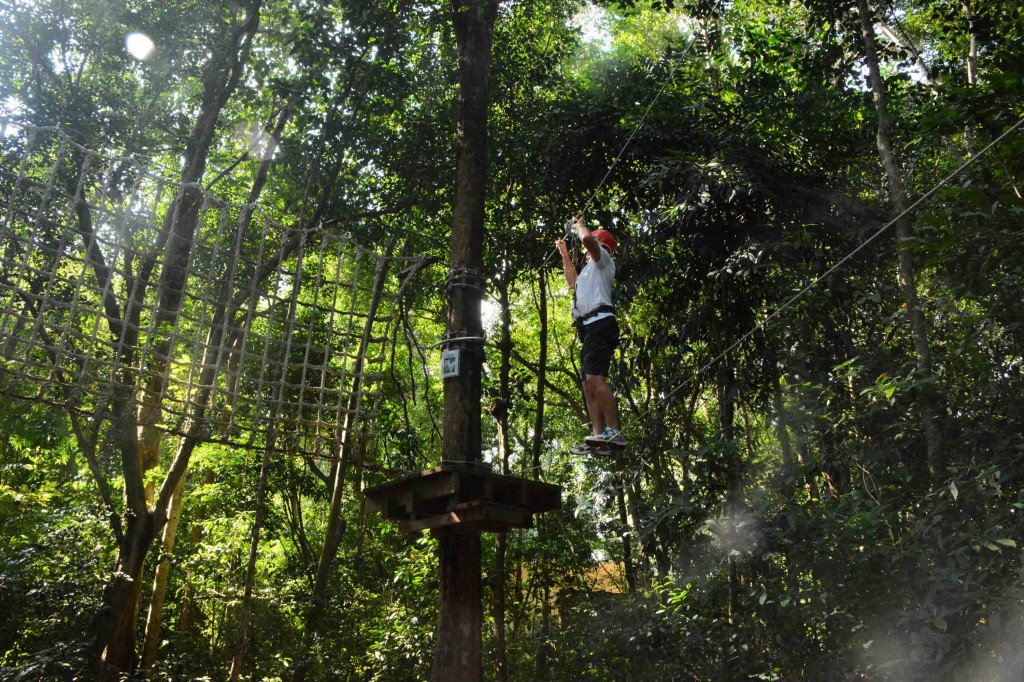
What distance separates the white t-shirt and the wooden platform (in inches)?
34.6

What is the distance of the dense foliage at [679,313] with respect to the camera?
14.8ft

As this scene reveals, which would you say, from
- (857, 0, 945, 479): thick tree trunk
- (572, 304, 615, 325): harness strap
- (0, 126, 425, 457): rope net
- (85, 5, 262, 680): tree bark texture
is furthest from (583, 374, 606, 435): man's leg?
(85, 5, 262, 680): tree bark texture

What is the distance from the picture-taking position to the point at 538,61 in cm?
706

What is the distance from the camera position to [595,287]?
3.99 meters

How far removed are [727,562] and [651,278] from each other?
2.36 meters

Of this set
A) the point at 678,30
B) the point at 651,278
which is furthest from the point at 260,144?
the point at 678,30

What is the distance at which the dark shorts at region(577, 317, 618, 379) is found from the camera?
13.0 feet

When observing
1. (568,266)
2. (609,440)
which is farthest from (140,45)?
(609,440)

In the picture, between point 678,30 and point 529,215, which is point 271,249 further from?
point 678,30

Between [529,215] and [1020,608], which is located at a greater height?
[529,215]

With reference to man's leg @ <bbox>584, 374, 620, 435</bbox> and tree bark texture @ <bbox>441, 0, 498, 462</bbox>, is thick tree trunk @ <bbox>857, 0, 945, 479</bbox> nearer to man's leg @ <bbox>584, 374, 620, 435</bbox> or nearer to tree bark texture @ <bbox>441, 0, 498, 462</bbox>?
man's leg @ <bbox>584, 374, 620, 435</bbox>

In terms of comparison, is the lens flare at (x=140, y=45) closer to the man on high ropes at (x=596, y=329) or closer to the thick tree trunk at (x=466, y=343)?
the thick tree trunk at (x=466, y=343)

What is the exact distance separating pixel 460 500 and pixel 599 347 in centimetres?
103

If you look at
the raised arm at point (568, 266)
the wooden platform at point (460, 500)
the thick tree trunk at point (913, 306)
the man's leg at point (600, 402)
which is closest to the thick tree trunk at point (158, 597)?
the wooden platform at point (460, 500)
